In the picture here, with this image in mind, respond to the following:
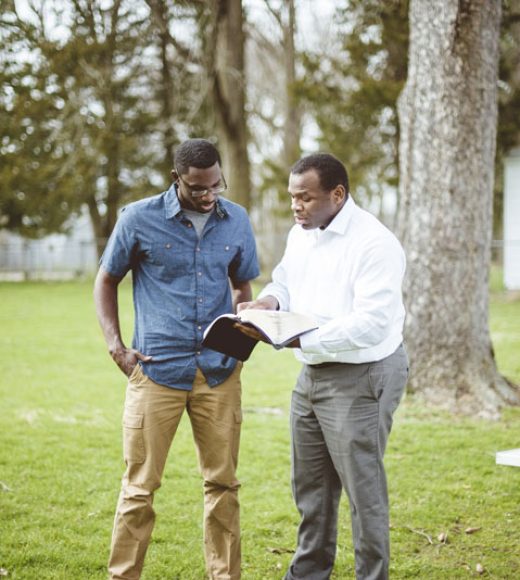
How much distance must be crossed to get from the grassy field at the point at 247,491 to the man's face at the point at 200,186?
2.12 metres

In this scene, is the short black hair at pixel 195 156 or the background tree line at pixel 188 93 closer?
the short black hair at pixel 195 156

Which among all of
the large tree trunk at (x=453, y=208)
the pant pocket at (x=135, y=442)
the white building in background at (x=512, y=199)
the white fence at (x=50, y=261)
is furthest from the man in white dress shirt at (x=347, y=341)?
the white fence at (x=50, y=261)

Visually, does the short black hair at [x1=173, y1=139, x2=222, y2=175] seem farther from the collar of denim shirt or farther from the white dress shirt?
the white dress shirt

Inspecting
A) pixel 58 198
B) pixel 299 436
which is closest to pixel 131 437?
pixel 299 436

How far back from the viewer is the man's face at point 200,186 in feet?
12.0

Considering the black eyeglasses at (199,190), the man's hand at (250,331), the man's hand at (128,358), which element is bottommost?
the man's hand at (128,358)

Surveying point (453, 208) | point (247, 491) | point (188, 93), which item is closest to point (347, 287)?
point (247, 491)

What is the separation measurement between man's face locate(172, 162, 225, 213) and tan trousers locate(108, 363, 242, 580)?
2.72ft

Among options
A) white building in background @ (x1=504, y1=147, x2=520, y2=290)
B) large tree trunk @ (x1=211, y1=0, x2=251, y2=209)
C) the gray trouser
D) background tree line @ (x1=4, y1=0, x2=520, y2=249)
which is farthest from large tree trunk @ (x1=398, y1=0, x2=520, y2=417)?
white building in background @ (x1=504, y1=147, x2=520, y2=290)

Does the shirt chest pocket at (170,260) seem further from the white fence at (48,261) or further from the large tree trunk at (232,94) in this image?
the white fence at (48,261)

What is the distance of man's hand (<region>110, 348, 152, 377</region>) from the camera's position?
3.77m

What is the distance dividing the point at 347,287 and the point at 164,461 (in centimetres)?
125

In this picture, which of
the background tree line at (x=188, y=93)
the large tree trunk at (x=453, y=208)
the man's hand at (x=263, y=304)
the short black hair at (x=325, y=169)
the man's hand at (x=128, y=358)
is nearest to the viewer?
the short black hair at (x=325, y=169)

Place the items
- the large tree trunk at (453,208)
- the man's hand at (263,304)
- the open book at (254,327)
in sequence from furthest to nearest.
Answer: the large tree trunk at (453,208) < the man's hand at (263,304) < the open book at (254,327)
